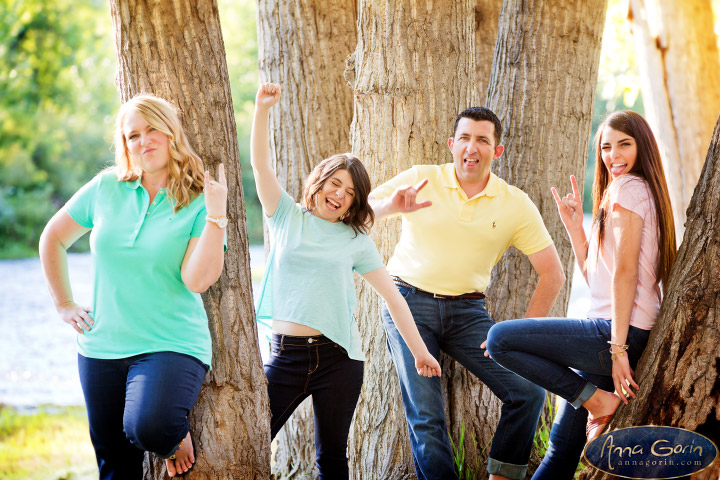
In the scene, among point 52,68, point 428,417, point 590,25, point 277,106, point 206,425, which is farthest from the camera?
point 52,68

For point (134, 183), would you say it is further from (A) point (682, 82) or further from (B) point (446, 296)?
(A) point (682, 82)

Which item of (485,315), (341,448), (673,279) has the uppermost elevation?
(673,279)

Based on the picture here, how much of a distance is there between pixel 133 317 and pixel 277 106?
2426mm

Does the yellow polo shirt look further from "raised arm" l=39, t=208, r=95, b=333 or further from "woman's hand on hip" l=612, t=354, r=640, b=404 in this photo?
"raised arm" l=39, t=208, r=95, b=333

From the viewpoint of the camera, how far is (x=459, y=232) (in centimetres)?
354

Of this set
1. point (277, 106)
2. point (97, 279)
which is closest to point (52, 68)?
point (277, 106)

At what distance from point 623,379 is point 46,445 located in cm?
534

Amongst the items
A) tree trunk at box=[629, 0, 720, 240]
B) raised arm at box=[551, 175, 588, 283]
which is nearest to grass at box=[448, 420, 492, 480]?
raised arm at box=[551, 175, 588, 283]

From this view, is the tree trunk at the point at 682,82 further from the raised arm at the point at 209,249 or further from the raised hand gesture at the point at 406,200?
the raised arm at the point at 209,249

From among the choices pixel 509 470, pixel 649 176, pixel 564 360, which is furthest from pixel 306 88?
pixel 509 470

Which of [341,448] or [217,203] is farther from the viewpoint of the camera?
[341,448]

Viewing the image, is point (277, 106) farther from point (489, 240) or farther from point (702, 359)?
point (702, 359)

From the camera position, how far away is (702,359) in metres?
2.82

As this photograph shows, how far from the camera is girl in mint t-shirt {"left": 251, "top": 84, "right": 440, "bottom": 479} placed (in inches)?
123
